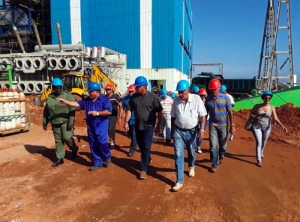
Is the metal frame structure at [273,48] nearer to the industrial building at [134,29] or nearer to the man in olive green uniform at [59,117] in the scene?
the industrial building at [134,29]

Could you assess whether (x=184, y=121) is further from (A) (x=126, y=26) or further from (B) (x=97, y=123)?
(A) (x=126, y=26)

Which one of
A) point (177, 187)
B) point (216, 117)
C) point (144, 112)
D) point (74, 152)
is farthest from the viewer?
point (74, 152)

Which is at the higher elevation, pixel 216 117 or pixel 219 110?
pixel 219 110

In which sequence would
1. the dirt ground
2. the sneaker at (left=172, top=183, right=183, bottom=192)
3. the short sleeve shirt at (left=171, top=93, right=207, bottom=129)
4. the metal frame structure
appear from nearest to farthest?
the dirt ground < the sneaker at (left=172, top=183, right=183, bottom=192) < the short sleeve shirt at (left=171, top=93, right=207, bottom=129) < the metal frame structure

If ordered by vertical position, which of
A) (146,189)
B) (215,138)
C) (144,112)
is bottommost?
(146,189)

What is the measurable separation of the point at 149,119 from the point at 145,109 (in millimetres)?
200

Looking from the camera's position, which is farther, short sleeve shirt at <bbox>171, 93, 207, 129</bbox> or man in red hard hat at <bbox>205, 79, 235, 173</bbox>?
man in red hard hat at <bbox>205, 79, 235, 173</bbox>

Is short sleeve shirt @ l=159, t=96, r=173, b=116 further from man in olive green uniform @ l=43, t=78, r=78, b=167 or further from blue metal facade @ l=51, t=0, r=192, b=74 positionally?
blue metal facade @ l=51, t=0, r=192, b=74

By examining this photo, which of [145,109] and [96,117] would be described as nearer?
[145,109]

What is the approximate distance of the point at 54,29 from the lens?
987 inches

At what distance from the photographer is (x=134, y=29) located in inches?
893

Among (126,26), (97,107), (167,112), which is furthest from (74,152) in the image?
(126,26)

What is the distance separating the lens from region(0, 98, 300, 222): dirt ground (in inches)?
122

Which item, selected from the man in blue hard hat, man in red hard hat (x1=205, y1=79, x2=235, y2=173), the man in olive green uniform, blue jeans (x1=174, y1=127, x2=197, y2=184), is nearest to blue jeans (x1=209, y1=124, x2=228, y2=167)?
man in red hard hat (x1=205, y1=79, x2=235, y2=173)
